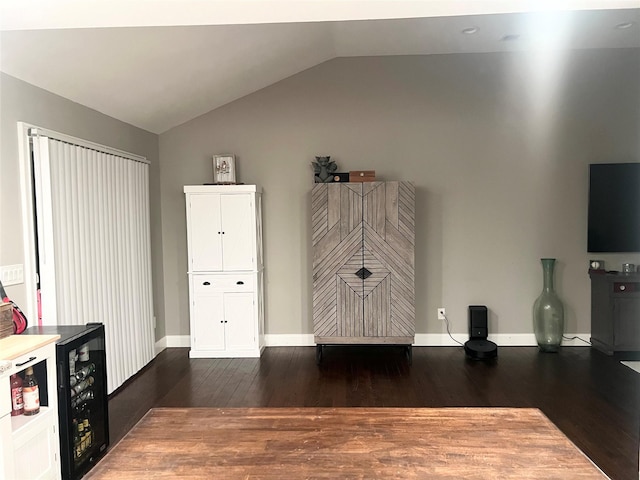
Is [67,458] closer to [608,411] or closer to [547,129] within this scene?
[608,411]

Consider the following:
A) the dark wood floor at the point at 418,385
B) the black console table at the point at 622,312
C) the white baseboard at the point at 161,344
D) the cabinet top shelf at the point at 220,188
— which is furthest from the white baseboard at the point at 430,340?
the cabinet top shelf at the point at 220,188

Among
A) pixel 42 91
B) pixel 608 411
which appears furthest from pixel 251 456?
pixel 608 411

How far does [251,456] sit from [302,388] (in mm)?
2617

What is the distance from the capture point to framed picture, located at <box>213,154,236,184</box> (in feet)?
15.8

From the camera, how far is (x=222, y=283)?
4734mm

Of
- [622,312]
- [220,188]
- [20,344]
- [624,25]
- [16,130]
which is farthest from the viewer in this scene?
[220,188]

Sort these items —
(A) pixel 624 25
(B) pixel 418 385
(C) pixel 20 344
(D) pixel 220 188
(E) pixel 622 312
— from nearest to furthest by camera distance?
(C) pixel 20 344 < (B) pixel 418 385 < (A) pixel 624 25 < (E) pixel 622 312 < (D) pixel 220 188

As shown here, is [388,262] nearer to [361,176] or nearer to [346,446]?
[361,176]

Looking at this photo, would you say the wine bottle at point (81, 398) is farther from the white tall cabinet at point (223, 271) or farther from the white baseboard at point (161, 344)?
the white baseboard at point (161, 344)

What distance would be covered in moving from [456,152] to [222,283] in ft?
9.38

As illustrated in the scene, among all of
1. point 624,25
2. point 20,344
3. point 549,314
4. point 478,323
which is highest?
point 624,25

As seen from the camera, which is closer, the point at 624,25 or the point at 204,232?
the point at 624,25

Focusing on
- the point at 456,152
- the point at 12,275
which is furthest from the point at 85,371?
the point at 456,152

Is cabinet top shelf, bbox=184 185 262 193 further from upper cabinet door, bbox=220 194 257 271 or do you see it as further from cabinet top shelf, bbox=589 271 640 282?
A: cabinet top shelf, bbox=589 271 640 282
